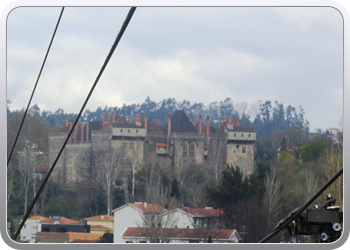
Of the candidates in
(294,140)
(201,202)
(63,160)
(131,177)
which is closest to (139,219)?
(201,202)

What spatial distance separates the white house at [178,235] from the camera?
13727mm

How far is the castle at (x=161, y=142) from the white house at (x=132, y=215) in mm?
5665

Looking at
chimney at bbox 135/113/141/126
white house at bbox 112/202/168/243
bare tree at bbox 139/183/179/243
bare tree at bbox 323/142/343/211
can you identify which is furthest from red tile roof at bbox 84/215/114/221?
chimney at bbox 135/113/141/126

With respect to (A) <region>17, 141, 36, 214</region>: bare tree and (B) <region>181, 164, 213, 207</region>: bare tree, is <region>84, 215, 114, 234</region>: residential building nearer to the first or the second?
(A) <region>17, 141, 36, 214</region>: bare tree

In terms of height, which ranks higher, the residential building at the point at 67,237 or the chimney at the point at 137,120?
the chimney at the point at 137,120

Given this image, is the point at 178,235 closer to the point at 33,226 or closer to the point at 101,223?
the point at 101,223

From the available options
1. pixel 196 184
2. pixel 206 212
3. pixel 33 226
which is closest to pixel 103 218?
pixel 33 226

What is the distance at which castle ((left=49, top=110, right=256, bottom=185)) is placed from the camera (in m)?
24.0

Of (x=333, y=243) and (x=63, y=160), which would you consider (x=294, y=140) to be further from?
(x=333, y=243)

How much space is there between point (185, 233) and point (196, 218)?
4.09ft

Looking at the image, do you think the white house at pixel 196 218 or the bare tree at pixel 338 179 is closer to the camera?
the bare tree at pixel 338 179

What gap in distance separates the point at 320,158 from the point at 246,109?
13.0 m

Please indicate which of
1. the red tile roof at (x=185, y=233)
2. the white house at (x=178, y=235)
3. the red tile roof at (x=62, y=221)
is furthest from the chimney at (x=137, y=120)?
the white house at (x=178, y=235)

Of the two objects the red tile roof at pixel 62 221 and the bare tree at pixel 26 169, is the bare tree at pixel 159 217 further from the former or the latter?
the bare tree at pixel 26 169
